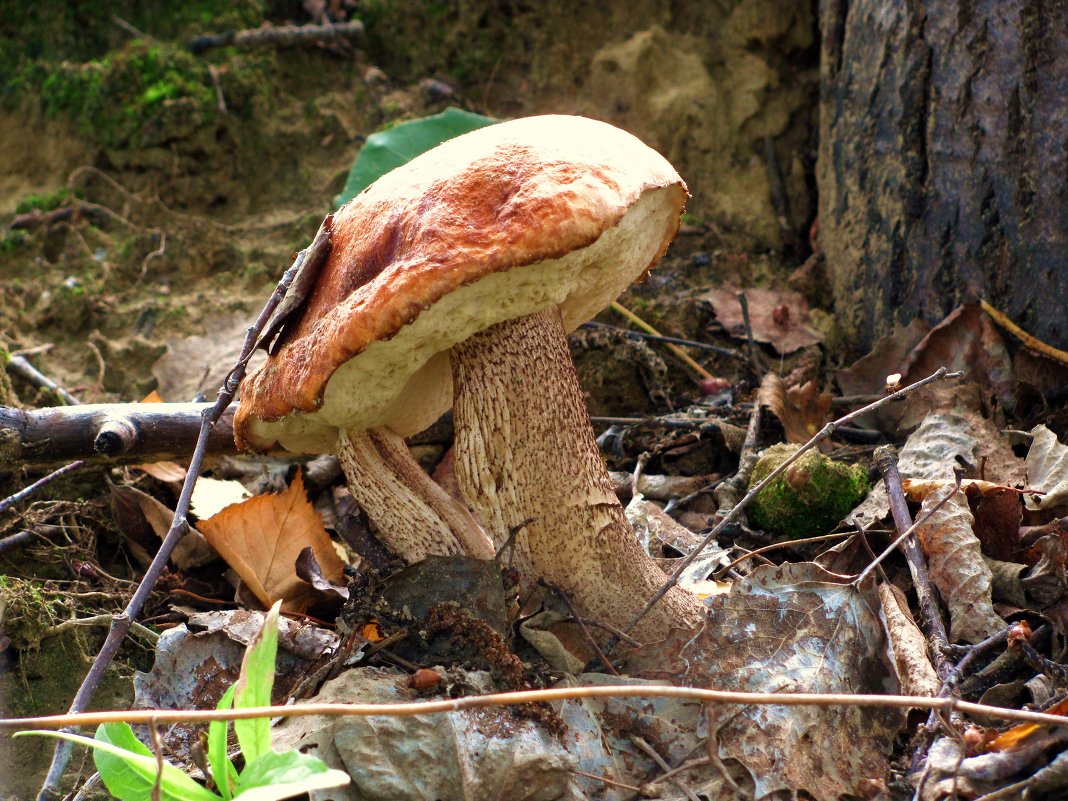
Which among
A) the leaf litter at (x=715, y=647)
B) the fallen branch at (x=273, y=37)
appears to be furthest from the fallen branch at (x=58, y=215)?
the leaf litter at (x=715, y=647)

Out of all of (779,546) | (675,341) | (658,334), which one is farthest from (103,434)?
(658,334)

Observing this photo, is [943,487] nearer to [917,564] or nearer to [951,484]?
[951,484]

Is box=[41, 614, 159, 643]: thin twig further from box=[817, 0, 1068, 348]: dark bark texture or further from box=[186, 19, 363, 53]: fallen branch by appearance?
box=[186, 19, 363, 53]: fallen branch

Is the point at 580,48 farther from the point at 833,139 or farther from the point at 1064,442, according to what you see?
the point at 1064,442

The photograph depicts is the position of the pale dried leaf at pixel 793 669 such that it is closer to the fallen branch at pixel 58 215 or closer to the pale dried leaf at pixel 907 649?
the pale dried leaf at pixel 907 649

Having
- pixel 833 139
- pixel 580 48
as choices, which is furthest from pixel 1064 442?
pixel 580 48
